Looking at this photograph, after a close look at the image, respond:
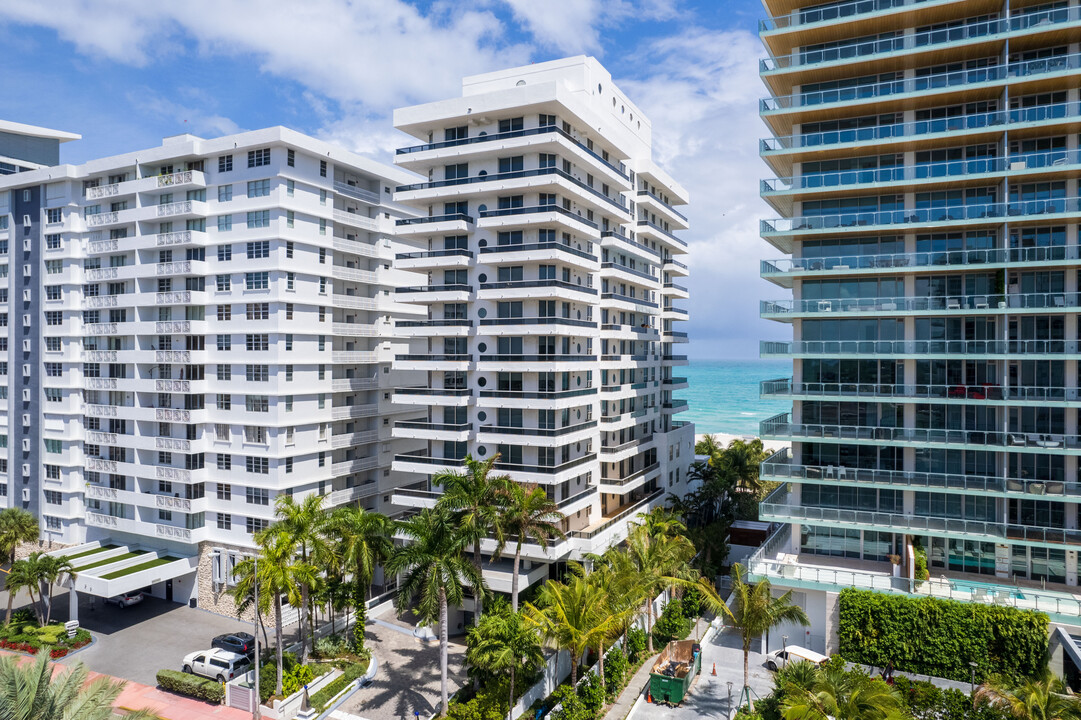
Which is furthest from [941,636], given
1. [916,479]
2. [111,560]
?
[111,560]

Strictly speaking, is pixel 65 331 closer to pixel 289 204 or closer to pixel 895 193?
pixel 289 204

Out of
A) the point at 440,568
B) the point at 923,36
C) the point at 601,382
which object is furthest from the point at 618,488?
the point at 923,36

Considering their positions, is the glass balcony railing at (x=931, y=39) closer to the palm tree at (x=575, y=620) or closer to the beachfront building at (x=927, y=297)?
the beachfront building at (x=927, y=297)

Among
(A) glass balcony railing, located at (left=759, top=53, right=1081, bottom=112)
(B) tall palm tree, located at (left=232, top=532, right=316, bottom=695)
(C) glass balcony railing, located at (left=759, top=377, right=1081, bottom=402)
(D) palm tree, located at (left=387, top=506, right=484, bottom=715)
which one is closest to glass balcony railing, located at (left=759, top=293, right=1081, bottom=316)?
(C) glass balcony railing, located at (left=759, top=377, right=1081, bottom=402)

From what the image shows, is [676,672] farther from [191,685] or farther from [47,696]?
[47,696]

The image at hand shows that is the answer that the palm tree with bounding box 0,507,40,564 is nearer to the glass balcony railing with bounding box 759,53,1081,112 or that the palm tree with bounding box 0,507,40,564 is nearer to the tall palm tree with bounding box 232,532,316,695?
the tall palm tree with bounding box 232,532,316,695

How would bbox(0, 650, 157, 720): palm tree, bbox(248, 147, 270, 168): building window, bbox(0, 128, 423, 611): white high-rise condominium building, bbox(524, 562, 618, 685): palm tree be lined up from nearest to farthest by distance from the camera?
1. bbox(0, 650, 157, 720): palm tree
2. bbox(524, 562, 618, 685): palm tree
3. bbox(248, 147, 270, 168): building window
4. bbox(0, 128, 423, 611): white high-rise condominium building

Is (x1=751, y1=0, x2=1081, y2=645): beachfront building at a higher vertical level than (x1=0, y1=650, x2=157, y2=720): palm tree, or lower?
higher

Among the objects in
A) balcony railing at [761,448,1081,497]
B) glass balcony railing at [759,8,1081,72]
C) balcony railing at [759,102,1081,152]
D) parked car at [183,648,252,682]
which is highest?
glass balcony railing at [759,8,1081,72]
